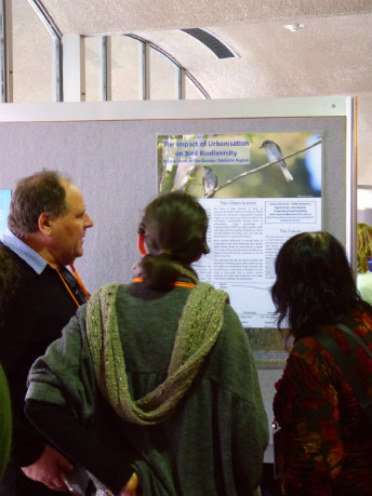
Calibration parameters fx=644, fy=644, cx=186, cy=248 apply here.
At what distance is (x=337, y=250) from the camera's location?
5.80 ft

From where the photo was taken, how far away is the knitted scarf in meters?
1.49

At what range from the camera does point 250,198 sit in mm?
2482

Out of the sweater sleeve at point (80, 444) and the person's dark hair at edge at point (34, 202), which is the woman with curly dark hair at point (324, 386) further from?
the person's dark hair at edge at point (34, 202)

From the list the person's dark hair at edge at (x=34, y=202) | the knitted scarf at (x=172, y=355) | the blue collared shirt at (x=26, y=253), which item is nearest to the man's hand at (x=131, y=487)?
the knitted scarf at (x=172, y=355)

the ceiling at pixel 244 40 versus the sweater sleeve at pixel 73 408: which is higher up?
the ceiling at pixel 244 40

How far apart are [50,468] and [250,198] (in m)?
1.23

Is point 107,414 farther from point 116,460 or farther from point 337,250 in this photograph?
point 337,250

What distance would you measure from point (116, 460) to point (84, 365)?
24cm

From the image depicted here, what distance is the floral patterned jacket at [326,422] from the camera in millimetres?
1605

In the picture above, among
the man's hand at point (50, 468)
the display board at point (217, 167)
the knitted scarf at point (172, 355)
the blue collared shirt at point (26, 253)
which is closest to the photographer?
the knitted scarf at point (172, 355)

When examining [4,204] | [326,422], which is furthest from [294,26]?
[326,422]

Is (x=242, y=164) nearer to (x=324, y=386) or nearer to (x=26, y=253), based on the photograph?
(x=26, y=253)

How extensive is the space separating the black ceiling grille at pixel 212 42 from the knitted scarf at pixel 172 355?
580cm

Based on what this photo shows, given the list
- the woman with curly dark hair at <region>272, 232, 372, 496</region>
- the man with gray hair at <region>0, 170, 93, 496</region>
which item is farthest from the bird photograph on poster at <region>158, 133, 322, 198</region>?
the woman with curly dark hair at <region>272, 232, 372, 496</region>
